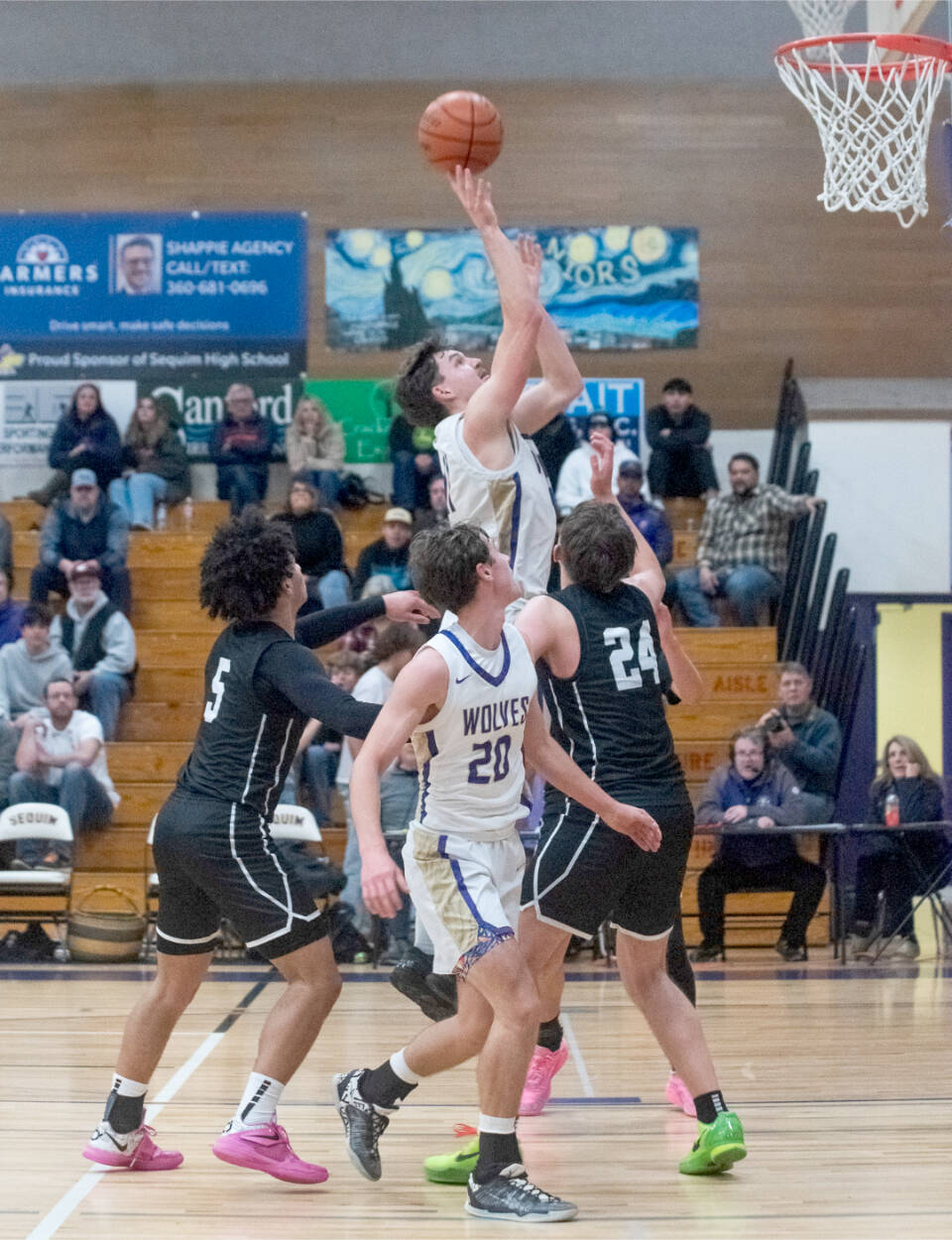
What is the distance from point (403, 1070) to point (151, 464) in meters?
9.00

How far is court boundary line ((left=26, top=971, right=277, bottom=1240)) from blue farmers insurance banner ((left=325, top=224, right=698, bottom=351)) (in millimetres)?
6644

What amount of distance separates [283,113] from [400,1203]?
1136 centimetres

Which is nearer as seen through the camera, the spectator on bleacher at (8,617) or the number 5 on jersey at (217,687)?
the number 5 on jersey at (217,687)

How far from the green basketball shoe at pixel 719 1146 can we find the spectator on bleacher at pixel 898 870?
463cm

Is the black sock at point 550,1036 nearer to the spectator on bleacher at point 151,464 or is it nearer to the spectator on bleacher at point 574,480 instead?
the spectator on bleacher at point 574,480

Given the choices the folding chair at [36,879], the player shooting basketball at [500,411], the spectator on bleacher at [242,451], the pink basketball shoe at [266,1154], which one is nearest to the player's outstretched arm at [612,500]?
the player shooting basketball at [500,411]

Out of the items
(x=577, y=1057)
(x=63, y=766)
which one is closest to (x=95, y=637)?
(x=63, y=766)

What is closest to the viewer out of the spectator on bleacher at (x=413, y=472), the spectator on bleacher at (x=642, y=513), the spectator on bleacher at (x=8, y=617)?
the spectator on bleacher at (x=8, y=617)

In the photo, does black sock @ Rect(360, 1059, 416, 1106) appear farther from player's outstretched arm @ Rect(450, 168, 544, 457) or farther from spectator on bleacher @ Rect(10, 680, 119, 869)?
spectator on bleacher @ Rect(10, 680, 119, 869)

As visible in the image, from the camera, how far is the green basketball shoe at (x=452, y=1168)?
4.36 meters

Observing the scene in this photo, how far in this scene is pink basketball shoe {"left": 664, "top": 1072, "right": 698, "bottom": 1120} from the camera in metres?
5.22

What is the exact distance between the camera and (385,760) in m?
3.80

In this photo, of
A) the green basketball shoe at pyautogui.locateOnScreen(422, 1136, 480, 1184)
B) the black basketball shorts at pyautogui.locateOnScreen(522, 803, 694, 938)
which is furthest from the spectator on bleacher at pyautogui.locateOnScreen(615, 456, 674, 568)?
the green basketball shoe at pyautogui.locateOnScreen(422, 1136, 480, 1184)

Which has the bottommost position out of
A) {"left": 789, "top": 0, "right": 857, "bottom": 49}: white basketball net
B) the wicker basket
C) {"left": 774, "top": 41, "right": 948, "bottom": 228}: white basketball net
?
the wicker basket
